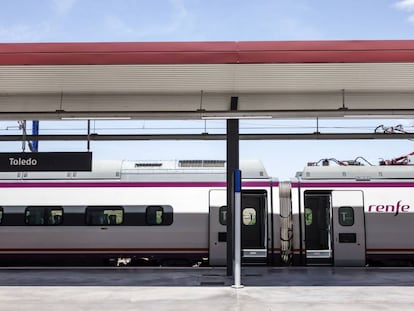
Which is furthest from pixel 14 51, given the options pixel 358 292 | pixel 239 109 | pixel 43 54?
pixel 358 292

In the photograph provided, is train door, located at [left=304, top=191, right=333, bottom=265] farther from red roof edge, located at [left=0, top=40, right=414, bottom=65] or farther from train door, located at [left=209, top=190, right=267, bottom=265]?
red roof edge, located at [left=0, top=40, right=414, bottom=65]

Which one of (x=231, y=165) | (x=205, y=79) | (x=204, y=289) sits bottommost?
(x=204, y=289)

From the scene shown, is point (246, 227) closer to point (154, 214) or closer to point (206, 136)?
point (154, 214)

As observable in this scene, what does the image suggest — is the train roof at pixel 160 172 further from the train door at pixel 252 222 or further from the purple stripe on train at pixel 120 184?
the train door at pixel 252 222

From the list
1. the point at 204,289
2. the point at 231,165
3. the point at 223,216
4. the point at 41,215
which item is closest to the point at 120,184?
the point at 41,215

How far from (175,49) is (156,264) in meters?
8.19

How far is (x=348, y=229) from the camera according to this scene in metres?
15.6

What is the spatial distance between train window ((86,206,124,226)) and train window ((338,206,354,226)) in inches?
245

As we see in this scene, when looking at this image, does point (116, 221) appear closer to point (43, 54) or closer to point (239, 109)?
point (239, 109)

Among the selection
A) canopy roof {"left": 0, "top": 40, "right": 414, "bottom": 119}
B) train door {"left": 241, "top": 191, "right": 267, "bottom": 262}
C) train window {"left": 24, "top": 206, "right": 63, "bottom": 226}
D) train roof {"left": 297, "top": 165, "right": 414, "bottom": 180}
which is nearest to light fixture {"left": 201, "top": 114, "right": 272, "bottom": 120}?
canopy roof {"left": 0, "top": 40, "right": 414, "bottom": 119}

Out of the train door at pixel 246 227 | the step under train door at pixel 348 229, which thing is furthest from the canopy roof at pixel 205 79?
the step under train door at pixel 348 229

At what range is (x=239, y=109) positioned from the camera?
492 inches

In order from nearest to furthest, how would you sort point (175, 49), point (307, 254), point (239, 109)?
point (175, 49)
point (239, 109)
point (307, 254)

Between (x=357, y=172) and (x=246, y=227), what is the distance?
3.62m
